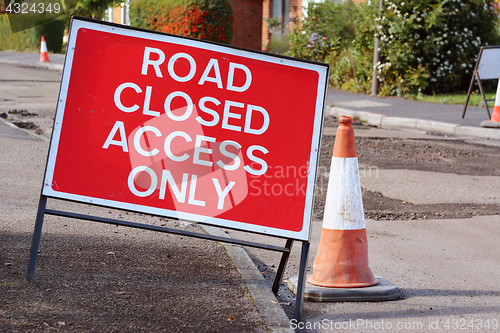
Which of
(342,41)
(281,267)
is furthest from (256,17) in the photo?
(281,267)

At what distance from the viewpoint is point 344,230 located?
11.5 ft

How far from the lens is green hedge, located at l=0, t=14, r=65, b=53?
92.6 feet

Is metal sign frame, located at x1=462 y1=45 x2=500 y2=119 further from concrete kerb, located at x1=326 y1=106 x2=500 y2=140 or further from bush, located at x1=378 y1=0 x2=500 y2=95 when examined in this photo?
bush, located at x1=378 y1=0 x2=500 y2=95

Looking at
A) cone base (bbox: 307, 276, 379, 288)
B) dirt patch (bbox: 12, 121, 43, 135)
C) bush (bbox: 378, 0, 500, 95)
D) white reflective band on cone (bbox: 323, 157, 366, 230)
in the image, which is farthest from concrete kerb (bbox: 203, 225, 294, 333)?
bush (bbox: 378, 0, 500, 95)

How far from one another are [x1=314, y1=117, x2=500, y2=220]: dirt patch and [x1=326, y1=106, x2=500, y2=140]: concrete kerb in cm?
82

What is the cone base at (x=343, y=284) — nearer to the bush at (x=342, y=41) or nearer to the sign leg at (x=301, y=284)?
the sign leg at (x=301, y=284)

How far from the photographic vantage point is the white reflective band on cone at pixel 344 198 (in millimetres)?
3518

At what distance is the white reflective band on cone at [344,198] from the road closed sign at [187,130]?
33cm

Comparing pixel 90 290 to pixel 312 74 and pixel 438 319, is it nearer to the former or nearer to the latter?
pixel 312 74

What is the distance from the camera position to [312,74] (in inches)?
130

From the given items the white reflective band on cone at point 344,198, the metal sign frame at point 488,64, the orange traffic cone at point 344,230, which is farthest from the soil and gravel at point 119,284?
the metal sign frame at point 488,64

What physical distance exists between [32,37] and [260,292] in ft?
94.4

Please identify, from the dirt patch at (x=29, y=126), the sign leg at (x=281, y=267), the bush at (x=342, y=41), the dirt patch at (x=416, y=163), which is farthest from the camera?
the bush at (x=342, y=41)

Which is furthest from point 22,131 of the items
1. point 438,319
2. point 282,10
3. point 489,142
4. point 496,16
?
point 282,10
